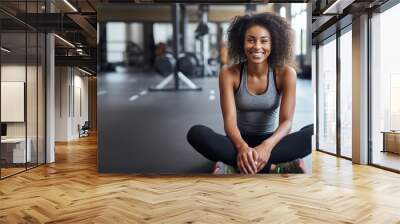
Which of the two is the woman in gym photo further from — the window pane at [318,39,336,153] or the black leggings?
the window pane at [318,39,336,153]

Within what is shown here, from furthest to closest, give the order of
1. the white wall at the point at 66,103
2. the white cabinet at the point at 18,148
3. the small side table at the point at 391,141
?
the white wall at the point at 66,103 < the small side table at the point at 391,141 < the white cabinet at the point at 18,148

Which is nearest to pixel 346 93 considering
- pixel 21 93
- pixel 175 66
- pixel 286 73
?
pixel 286 73

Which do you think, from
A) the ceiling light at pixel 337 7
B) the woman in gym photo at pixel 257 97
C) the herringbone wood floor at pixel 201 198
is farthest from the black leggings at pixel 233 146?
the ceiling light at pixel 337 7

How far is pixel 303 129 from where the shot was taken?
6027mm

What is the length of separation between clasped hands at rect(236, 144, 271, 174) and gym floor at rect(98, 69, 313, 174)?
47 centimetres

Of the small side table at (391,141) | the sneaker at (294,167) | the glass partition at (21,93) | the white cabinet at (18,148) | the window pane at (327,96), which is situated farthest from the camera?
the window pane at (327,96)

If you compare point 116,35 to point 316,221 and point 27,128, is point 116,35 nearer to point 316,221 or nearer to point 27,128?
point 27,128

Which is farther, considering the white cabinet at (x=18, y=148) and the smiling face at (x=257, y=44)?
the white cabinet at (x=18, y=148)

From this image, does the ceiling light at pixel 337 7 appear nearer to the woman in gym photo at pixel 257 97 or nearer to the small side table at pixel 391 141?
the woman in gym photo at pixel 257 97

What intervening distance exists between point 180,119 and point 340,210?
2.71 metres

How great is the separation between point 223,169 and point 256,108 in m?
1.00

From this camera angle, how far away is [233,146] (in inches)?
230

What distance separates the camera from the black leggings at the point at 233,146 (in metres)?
5.86

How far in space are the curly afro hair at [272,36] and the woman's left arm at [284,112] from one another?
0.19 metres
